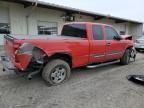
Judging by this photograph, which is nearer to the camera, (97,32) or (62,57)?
(62,57)

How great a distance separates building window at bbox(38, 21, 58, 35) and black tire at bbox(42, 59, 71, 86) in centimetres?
721

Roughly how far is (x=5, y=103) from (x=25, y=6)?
26.4 ft

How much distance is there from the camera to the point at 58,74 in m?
5.02

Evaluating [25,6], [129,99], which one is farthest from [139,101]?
[25,6]

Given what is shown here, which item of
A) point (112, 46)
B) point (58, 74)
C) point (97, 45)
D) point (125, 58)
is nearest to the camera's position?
point (58, 74)

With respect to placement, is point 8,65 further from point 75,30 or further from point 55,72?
point 75,30

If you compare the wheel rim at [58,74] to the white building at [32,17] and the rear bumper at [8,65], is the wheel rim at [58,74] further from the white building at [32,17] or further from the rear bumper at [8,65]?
the white building at [32,17]

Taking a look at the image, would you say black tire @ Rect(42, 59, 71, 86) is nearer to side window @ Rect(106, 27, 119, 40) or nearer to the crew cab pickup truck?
the crew cab pickup truck

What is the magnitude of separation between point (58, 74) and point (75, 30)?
A: 2.00 meters

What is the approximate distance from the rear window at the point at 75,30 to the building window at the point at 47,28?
17.3ft

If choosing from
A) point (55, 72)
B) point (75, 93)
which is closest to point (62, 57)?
point (55, 72)

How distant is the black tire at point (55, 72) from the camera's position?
473 centimetres

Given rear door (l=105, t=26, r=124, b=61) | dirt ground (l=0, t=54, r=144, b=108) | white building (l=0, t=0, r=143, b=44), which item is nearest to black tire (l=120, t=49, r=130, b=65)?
rear door (l=105, t=26, r=124, b=61)

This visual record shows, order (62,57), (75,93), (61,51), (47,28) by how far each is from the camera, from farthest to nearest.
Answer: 1. (47,28)
2. (62,57)
3. (61,51)
4. (75,93)
